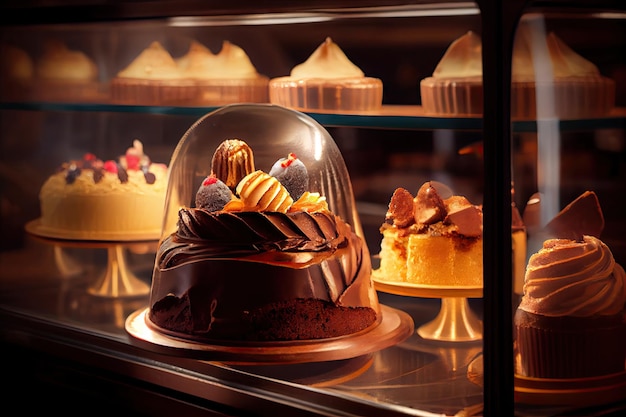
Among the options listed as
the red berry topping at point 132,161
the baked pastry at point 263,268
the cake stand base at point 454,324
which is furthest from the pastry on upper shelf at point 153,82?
the cake stand base at point 454,324

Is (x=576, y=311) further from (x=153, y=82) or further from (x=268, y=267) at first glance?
(x=153, y=82)

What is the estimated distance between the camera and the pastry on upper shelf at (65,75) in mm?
2289

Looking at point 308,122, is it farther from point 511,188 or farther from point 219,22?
point 511,188

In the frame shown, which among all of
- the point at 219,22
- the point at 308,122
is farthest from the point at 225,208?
the point at 219,22

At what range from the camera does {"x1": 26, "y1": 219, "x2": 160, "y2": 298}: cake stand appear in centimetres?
226

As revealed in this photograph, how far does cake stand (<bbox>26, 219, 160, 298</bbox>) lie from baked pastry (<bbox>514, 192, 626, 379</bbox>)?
1013 mm

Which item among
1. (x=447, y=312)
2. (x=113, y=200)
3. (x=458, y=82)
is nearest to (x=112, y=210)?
(x=113, y=200)

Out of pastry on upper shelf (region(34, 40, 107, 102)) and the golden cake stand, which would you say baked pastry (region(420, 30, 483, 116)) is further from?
pastry on upper shelf (region(34, 40, 107, 102))

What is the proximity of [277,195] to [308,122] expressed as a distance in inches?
7.6

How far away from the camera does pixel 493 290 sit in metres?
1.44

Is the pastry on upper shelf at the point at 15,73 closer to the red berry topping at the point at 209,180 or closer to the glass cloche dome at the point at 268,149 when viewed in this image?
the glass cloche dome at the point at 268,149

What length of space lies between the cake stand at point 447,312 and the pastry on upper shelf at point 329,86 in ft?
1.04

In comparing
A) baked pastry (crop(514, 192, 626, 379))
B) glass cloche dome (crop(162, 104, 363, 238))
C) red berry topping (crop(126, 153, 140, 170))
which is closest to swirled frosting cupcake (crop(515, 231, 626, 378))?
baked pastry (crop(514, 192, 626, 379))

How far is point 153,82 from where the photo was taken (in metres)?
2.13
